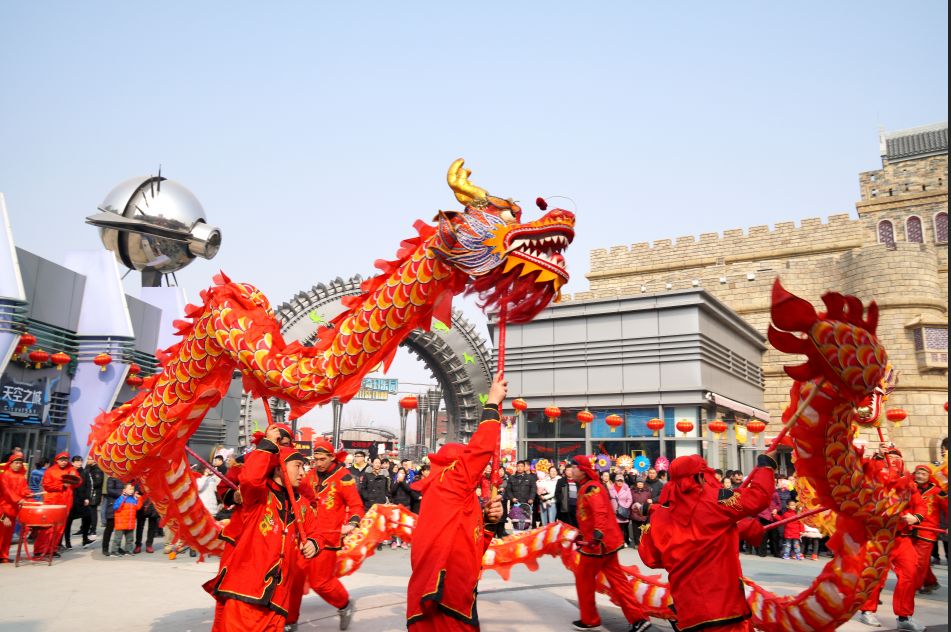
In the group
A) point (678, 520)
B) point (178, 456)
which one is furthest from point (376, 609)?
point (678, 520)

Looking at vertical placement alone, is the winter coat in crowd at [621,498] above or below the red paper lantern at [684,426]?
below

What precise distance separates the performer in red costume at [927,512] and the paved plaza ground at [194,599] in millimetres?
650

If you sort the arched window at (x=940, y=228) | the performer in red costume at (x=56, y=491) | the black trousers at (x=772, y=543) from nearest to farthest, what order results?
the performer in red costume at (x=56, y=491) → the black trousers at (x=772, y=543) → the arched window at (x=940, y=228)

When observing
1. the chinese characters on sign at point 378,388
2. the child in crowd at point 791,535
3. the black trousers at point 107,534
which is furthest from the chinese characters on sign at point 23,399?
the chinese characters on sign at point 378,388

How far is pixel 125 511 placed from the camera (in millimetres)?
11227

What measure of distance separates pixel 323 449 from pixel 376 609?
1.75 metres

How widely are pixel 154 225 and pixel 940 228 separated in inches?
1213

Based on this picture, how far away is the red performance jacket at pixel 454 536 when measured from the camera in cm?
416

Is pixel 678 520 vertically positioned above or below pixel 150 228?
below

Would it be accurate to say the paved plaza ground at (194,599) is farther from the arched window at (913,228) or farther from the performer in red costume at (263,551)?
the arched window at (913,228)

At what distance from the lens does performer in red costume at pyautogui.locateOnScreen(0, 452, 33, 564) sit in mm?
9922

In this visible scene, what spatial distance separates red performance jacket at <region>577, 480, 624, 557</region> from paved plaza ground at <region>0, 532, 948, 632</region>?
851 millimetres

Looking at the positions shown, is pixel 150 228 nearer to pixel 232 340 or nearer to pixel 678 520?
pixel 232 340

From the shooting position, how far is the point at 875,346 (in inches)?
175
